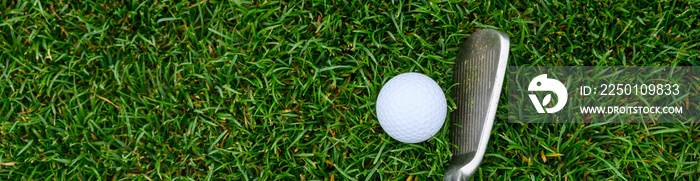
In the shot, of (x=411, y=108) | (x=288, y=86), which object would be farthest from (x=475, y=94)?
(x=288, y=86)

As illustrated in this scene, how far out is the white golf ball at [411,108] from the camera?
1989 mm

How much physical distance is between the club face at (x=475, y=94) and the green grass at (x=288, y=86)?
108 mm

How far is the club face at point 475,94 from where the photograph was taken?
1.90 meters

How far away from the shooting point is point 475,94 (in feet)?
6.78

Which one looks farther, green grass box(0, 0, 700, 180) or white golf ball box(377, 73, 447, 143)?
green grass box(0, 0, 700, 180)

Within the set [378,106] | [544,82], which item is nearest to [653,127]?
[544,82]

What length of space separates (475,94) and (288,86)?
1.08 meters

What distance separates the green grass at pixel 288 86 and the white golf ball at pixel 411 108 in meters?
0.15

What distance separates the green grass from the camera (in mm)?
2256

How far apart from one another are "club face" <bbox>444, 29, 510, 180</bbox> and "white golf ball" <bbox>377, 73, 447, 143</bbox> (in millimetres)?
133

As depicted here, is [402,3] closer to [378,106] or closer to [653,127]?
[378,106]

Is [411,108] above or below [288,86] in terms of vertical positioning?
above

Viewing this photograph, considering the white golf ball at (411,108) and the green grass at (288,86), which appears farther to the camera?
the green grass at (288,86)

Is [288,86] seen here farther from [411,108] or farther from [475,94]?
[475,94]
